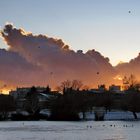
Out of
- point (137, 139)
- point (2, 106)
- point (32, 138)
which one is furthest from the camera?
point (2, 106)

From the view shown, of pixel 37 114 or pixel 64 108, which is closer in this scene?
pixel 64 108

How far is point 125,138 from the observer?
7219cm

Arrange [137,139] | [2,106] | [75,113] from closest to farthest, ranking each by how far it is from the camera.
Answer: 1. [137,139]
2. [75,113]
3. [2,106]

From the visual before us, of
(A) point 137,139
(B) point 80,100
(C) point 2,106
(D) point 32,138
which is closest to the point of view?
(A) point 137,139

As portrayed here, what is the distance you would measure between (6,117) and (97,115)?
3377 centimetres

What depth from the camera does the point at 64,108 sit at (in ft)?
510

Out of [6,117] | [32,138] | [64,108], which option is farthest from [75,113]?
[32,138]

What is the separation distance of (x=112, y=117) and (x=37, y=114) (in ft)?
78.3

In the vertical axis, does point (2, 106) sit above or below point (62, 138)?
above

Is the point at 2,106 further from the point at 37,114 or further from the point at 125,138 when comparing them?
the point at 125,138

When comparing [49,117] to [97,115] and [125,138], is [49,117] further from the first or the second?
[125,138]

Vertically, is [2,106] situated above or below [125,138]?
above

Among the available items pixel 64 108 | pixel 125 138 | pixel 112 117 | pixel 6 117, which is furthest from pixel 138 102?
pixel 125 138

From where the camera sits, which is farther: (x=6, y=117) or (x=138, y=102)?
(x=6, y=117)
